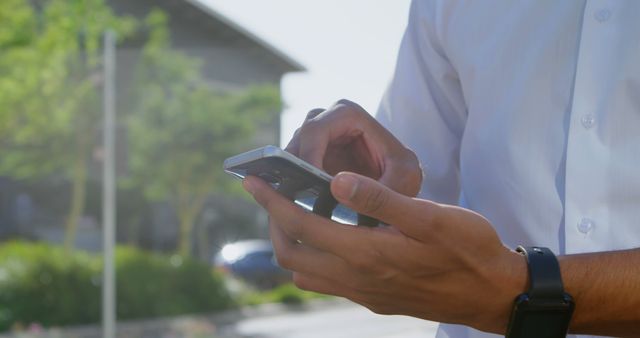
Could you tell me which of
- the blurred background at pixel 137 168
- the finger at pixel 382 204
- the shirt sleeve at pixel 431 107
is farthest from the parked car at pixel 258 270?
the finger at pixel 382 204

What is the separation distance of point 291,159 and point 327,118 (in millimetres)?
213

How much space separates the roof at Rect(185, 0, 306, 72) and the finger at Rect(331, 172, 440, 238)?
3371 centimetres

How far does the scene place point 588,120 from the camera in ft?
4.31

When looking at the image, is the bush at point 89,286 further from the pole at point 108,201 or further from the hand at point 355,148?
the hand at point 355,148

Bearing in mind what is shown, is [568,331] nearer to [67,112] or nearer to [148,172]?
[67,112]

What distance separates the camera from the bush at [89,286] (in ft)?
59.1

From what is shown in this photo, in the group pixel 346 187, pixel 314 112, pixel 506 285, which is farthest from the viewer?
pixel 314 112

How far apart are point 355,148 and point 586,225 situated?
283mm

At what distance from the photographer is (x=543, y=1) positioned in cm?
142

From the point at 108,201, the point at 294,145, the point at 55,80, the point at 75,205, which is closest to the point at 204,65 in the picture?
the point at 55,80

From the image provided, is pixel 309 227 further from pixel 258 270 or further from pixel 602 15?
pixel 258 270

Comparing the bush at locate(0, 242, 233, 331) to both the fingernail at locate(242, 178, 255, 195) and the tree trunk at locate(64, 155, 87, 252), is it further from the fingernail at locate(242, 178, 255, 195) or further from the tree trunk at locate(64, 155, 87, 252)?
the fingernail at locate(242, 178, 255, 195)

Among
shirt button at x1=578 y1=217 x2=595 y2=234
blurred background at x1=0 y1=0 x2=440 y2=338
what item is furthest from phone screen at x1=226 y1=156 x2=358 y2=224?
blurred background at x1=0 y1=0 x2=440 y2=338

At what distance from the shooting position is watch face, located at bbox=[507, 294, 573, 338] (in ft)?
3.47
